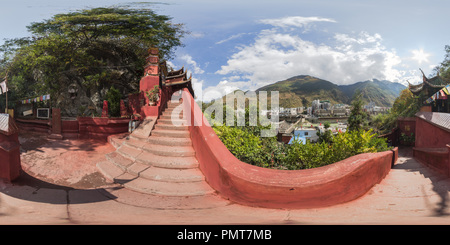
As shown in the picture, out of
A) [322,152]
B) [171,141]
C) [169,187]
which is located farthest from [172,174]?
[322,152]

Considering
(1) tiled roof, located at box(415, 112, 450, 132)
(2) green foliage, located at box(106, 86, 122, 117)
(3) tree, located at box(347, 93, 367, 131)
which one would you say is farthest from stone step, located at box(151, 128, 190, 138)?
Result: (3) tree, located at box(347, 93, 367, 131)

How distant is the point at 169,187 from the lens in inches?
120

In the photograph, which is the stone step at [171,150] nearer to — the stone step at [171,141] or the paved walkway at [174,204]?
the stone step at [171,141]

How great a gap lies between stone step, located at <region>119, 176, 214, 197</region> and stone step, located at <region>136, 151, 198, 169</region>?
463 millimetres

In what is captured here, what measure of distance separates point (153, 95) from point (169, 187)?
14.1 feet

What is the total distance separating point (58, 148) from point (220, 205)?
5.23 metres

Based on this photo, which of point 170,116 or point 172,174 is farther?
point 170,116

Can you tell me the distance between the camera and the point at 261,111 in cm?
515

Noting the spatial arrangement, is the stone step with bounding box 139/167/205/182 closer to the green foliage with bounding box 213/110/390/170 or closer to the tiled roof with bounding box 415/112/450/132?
the green foliage with bounding box 213/110/390/170

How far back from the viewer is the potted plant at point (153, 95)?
6.49 meters

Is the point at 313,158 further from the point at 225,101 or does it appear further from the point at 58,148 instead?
the point at 58,148

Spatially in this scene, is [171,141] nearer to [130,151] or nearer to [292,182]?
[130,151]

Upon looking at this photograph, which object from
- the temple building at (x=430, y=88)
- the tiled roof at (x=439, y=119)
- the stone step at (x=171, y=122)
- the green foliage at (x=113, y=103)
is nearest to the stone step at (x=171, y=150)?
the stone step at (x=171, y=122)

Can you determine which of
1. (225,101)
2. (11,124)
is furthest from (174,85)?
(11,124)
